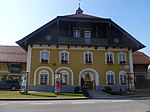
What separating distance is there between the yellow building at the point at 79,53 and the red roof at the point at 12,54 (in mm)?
7042

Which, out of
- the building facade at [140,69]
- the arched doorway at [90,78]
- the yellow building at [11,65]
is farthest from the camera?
the building facade at [140,69]

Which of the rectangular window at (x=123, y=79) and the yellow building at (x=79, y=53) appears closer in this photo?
the yellow building at (x=79, y=53)

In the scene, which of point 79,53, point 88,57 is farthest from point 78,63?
point 88,57

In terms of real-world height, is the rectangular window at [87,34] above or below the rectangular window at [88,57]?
above

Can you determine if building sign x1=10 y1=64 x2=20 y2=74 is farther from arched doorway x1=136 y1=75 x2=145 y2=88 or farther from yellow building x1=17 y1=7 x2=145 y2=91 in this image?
arched doorway x1=136 y1=75 x2=145 y2=88

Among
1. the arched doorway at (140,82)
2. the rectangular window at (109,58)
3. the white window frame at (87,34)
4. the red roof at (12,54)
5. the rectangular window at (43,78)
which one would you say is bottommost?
the arched doorway at (140,82)

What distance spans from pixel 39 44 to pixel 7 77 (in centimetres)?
972

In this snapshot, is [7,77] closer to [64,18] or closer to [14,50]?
[14,50]

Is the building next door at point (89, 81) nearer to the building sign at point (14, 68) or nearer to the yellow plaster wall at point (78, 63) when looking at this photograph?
the yellow plaster wall at point (78, 63)

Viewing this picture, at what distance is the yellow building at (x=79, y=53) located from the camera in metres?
25.4

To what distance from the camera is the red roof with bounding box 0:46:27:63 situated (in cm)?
3256

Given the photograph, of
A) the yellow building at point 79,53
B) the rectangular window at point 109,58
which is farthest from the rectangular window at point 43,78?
the rectangular window at point 109,58

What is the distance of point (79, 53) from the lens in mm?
26312

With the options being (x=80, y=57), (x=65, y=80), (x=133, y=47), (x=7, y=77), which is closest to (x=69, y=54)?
(x=80, y=57)
